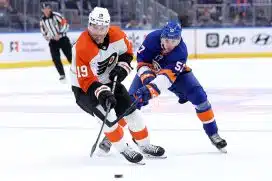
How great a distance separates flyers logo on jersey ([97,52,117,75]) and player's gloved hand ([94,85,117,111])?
0.67 feet

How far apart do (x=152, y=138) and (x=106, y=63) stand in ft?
3.87


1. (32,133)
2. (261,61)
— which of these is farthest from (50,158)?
(261,61)

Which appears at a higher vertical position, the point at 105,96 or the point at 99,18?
the point at 99,18

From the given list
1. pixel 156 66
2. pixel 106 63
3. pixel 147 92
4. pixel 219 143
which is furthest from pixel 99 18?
pixel 219 143

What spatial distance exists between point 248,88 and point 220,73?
6.98 feet

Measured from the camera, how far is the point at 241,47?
45.5ft

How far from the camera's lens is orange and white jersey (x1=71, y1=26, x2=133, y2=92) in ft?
13.5

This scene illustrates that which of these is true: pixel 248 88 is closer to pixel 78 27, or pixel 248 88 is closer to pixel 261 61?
pixel 261 61

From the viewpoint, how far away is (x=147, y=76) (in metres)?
4.48

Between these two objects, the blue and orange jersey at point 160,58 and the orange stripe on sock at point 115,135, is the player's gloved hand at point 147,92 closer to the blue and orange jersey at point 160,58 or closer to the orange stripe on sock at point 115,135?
the blue and orange jersey at point 160,58

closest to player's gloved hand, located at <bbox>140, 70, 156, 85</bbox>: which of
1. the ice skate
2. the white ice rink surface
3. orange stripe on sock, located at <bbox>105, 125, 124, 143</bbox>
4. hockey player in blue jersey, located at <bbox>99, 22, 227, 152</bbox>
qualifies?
hockey player in blue jersey, located at <bbox>99, 22, 227, 152</bbox>

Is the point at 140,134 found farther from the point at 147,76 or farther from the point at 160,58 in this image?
the point at 160,58

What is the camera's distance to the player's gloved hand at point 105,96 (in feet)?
13.2

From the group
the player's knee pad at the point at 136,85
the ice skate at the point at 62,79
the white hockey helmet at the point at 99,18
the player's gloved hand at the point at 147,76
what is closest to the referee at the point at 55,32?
the ice skate at the point at 62,79
